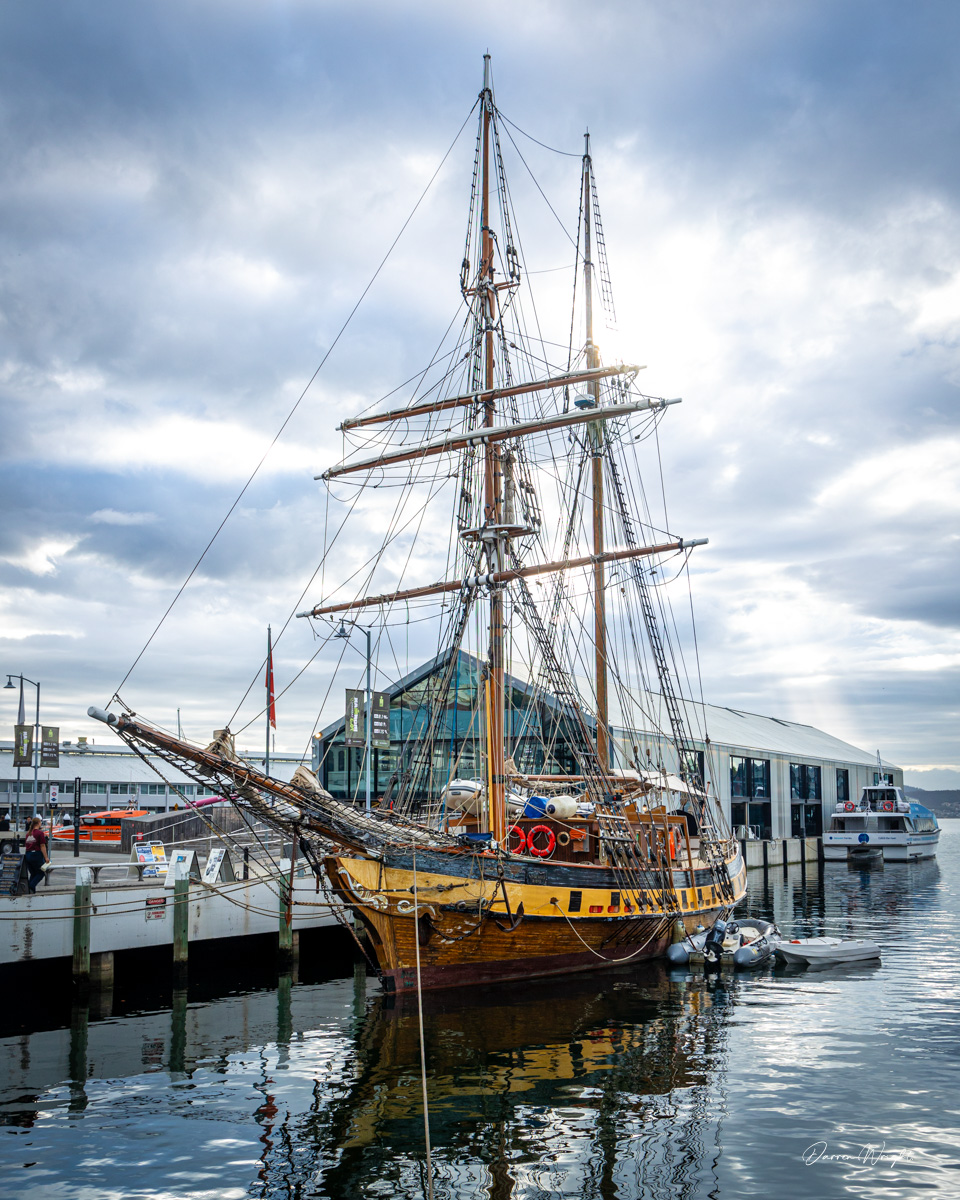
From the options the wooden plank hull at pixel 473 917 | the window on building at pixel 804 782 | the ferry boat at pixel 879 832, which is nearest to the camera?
the wooden plank hull at pixel 473 917

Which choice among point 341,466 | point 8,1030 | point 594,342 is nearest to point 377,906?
point 8,1030

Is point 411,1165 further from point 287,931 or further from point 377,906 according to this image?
point 287,931

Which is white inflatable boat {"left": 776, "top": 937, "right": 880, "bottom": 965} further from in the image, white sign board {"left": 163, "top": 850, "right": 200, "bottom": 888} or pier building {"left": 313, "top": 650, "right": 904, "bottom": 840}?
white sign board {"left": 163, "top": 850, "right": 200, "bottom": 888}

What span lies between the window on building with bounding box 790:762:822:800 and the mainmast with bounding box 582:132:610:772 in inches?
1610

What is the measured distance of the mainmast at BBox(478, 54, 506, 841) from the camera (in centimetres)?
2409

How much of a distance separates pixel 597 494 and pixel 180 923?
904 inches

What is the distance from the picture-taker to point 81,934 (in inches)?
902

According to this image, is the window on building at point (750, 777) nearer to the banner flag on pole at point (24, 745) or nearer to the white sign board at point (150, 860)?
the banner flag on pole at point (24, 745)

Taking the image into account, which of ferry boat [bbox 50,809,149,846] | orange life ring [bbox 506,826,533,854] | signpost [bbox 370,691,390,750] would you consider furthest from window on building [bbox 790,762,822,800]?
orange life ring [bbox 506,826,533,854]

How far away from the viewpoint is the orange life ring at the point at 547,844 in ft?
84.2

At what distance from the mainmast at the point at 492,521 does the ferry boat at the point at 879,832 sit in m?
52.9

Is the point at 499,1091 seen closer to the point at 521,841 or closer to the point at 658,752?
the point at 521,841

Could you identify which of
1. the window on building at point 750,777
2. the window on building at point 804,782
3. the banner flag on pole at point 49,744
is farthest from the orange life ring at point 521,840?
the window on building at point 804,782

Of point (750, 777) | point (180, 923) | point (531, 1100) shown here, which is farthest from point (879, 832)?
point (531, 1100)
